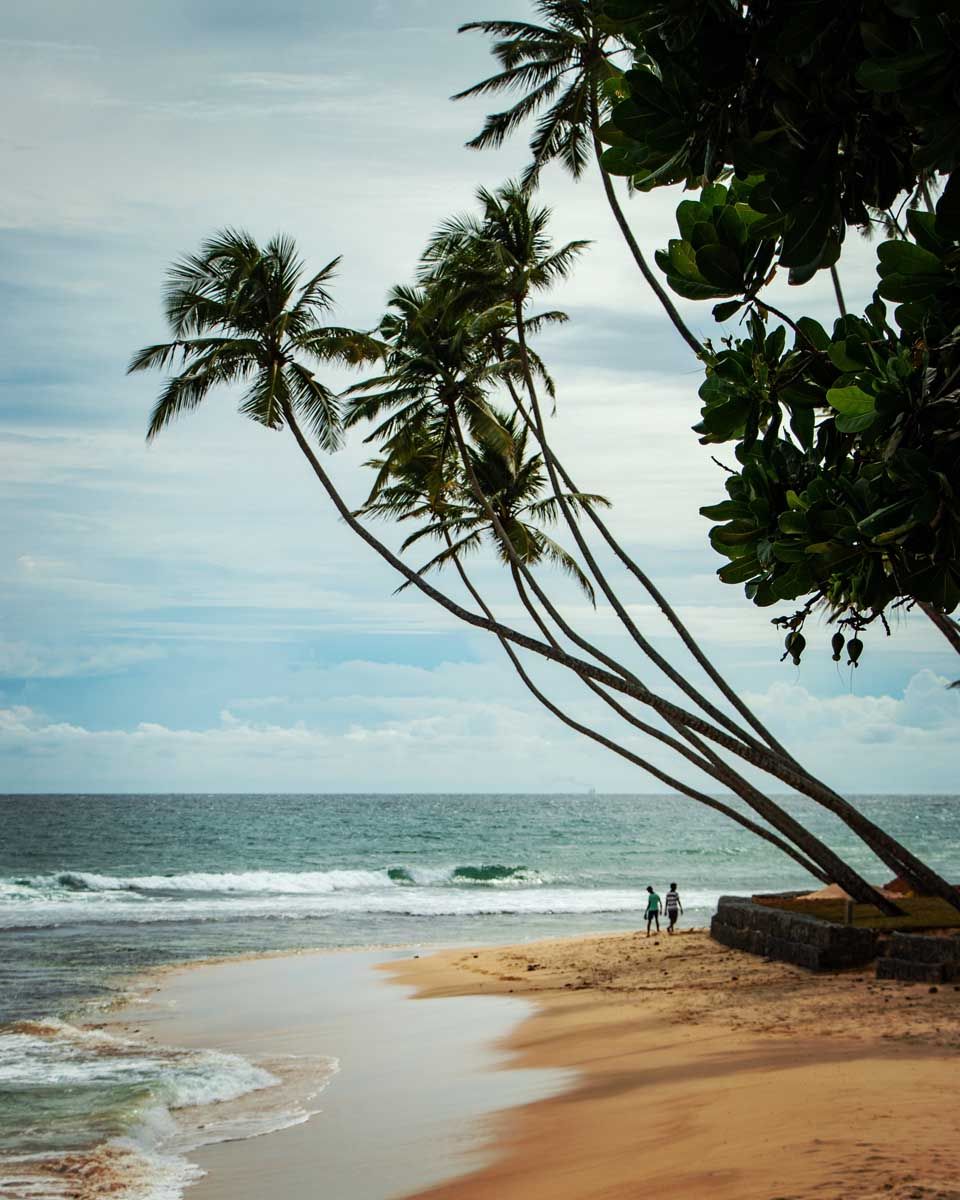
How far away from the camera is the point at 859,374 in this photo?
2.73 metres

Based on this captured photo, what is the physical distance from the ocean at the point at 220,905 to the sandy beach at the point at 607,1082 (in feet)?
2.63

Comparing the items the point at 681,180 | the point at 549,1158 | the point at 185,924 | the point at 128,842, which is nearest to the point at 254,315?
the point at 549,1158

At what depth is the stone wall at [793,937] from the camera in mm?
12891

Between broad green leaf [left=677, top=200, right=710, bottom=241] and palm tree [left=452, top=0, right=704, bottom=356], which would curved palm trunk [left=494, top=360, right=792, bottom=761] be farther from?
broad green leaf [left=677, top=200, right=710, bottom=241]

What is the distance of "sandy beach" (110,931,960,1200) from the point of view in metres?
6.14

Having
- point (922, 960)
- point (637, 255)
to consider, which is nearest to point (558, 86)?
point (637, 255)

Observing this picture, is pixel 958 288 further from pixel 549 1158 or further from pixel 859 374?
pixel 549 1158

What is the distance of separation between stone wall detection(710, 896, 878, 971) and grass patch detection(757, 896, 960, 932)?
265 millimetres

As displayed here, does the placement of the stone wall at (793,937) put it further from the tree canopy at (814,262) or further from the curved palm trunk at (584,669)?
the tree canopy at (814,262)

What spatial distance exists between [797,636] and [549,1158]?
5017 mm

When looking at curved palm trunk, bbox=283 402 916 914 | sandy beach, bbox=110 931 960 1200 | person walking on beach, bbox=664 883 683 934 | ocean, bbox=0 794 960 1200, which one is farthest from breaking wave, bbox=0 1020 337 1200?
person walking on beach, bbox=664 883 683 934

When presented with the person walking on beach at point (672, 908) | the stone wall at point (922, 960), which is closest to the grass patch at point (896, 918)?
the stone wall at point (922, 960)

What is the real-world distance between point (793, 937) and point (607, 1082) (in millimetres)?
5426

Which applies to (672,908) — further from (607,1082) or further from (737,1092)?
(737,1092)
